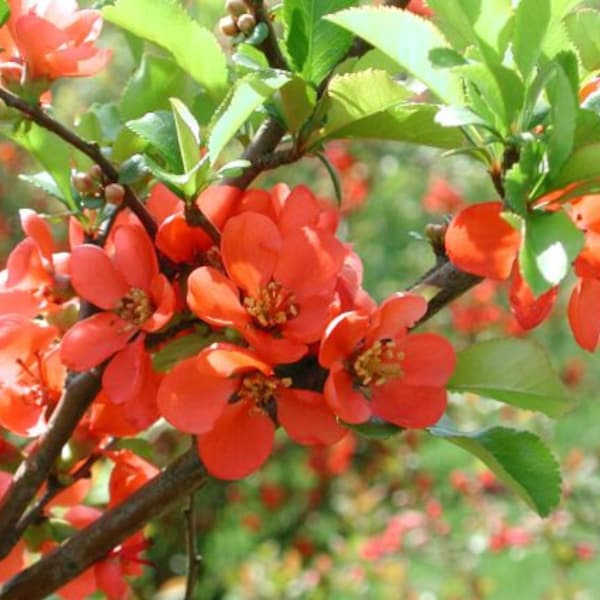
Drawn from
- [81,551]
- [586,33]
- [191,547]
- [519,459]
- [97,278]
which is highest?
[586,33]

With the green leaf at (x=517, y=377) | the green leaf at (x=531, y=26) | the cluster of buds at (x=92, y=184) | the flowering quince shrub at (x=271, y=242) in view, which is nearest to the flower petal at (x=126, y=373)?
the flowering quince shrub at (x=271, y=242)

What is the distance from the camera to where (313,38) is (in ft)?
2.48

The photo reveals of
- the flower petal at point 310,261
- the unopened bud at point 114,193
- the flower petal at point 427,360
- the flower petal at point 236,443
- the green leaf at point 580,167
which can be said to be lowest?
the flower petal at point 236,443

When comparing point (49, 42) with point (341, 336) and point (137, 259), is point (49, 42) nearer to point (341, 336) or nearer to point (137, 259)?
point (137, 259)

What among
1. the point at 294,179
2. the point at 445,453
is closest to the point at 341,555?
the point at 294,179

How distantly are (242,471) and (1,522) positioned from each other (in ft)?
0.80

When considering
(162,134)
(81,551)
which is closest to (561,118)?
(162,134)

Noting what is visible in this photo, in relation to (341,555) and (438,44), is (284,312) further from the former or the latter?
(341,555)

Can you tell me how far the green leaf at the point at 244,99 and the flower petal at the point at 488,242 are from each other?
14 centimetres

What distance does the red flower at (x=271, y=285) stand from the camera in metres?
0.72

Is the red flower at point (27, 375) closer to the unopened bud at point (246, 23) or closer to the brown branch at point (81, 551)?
the brown branch at point (81, 551)

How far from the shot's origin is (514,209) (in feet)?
2.19

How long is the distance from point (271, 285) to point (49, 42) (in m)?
0.25

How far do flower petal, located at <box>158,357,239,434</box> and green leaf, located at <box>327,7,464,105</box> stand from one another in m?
0.22
